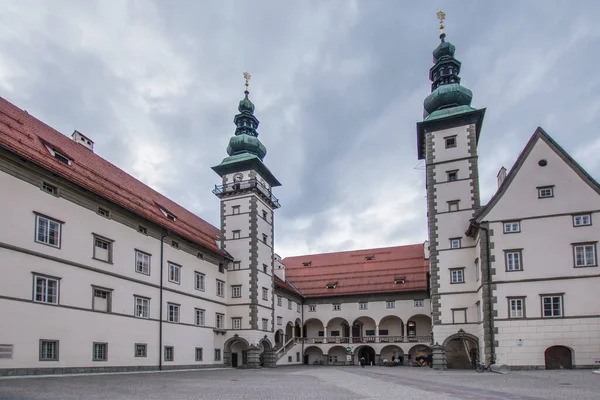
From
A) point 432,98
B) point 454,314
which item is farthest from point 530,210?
point 432,98

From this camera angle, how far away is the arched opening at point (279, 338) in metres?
48.0

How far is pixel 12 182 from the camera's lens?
2311 cm

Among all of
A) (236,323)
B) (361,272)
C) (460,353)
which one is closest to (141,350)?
(236,323)

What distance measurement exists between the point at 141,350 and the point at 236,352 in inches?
538

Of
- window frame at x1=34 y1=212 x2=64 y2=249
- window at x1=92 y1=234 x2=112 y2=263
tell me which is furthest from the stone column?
window frame at x1=34 y1=212 x2=64 y2=249

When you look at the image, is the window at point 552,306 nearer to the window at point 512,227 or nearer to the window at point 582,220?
the window at point 512,227

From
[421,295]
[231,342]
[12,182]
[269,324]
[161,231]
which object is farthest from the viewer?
[421,295]

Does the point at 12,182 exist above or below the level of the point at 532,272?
above

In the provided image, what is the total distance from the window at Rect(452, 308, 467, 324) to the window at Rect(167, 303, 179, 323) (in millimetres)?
19524

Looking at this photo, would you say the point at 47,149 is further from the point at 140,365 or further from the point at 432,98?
the point at 432,98

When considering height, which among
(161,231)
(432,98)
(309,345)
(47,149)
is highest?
(432,98)

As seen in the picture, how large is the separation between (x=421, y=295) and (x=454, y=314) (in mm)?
15663

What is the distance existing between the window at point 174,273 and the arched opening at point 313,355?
77.9ft

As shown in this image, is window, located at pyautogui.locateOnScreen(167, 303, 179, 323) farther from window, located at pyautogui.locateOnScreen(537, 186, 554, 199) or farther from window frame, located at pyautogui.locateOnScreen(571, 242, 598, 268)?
window frame, located at pyautogui.locateOnScreen(571, 242, 598, 268)
